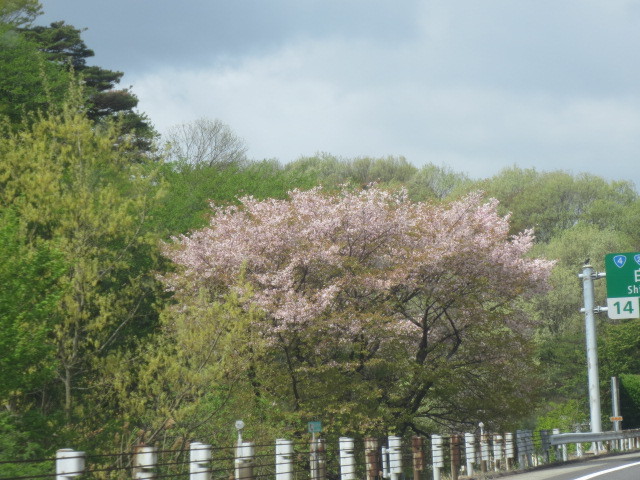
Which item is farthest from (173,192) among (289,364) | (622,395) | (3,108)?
(622,395)

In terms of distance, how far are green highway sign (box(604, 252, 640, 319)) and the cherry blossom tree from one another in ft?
7.71

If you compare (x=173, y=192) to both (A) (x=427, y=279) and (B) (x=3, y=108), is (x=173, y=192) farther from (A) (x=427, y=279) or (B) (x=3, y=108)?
(A) (x=427, y=279)

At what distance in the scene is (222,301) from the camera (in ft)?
90.1

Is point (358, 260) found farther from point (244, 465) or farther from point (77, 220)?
point (244, 465)

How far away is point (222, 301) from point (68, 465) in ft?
56.1

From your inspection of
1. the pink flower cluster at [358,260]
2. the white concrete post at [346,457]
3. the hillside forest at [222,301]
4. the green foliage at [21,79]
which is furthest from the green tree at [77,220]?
the green foliage at [21,79]

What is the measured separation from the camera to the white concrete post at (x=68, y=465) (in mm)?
10352

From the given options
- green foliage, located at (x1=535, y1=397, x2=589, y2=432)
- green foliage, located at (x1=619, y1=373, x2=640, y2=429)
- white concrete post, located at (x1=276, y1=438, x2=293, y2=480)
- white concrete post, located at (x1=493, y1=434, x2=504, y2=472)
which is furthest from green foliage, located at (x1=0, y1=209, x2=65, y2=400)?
green foliage, located at (x1=619, y1=373, x2=640, y2=429)

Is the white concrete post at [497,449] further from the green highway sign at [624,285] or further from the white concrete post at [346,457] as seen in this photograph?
the green highway sign at [624,285]

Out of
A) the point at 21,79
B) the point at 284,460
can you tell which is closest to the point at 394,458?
the point at 284,460

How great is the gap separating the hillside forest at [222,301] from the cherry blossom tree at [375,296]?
63mm

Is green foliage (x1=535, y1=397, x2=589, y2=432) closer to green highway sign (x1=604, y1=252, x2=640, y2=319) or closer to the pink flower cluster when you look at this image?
the pink flower cluster

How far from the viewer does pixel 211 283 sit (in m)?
27.6

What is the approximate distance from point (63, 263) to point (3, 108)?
596 inches
